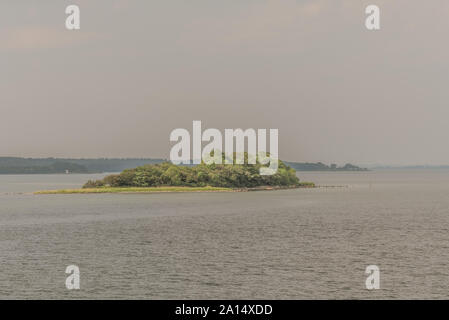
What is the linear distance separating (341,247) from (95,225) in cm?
4756

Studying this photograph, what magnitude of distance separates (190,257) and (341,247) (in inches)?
801

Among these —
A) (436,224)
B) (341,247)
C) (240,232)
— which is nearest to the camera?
(341,247)

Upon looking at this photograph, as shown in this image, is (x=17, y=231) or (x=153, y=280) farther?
(x=17, y=231)

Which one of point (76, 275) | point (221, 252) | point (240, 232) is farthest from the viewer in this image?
point (240, 232)
